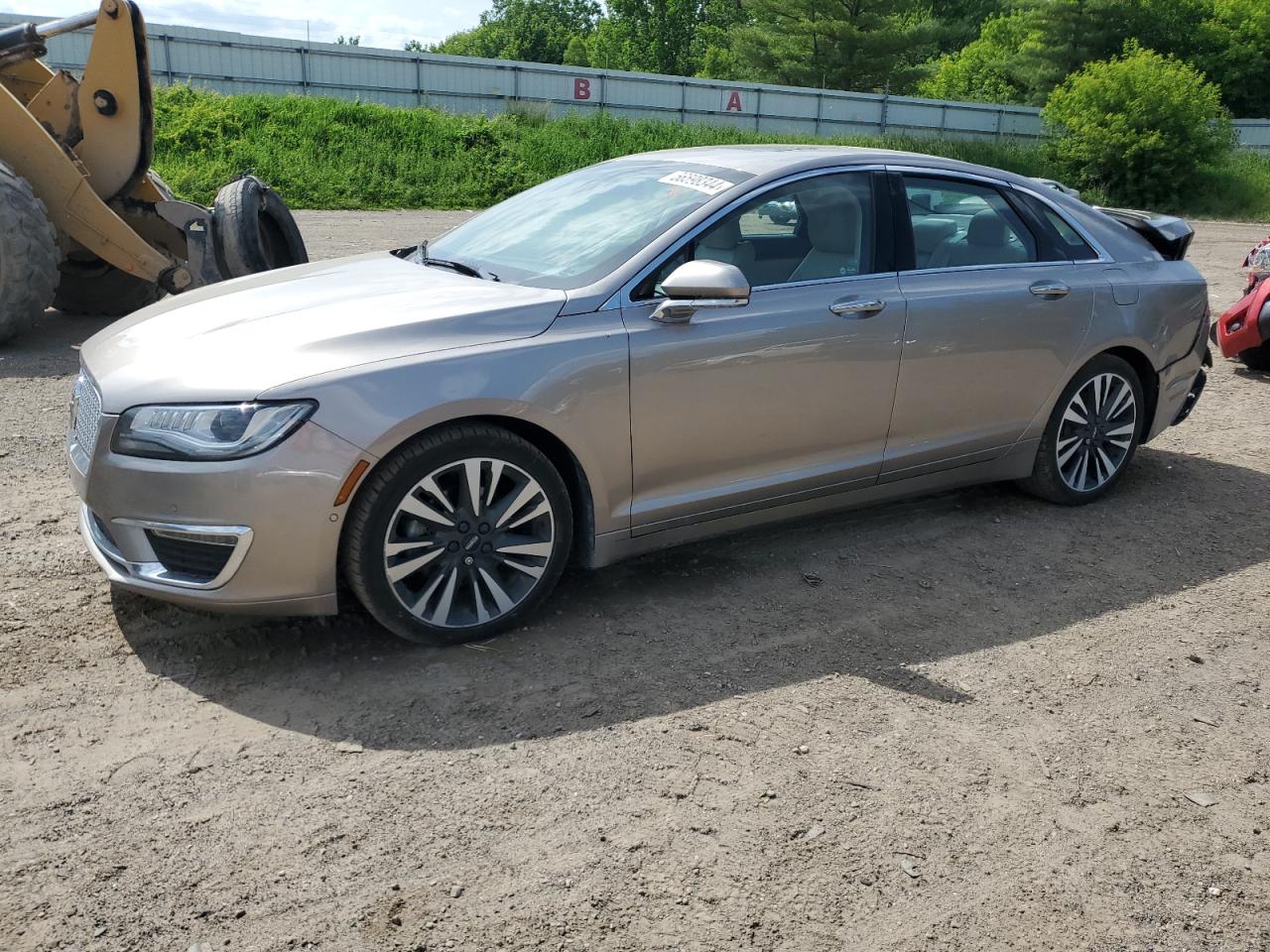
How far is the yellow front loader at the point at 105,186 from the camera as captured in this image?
8.59 meters

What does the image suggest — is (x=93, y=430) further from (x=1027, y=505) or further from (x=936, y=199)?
(x=1027, y=505)

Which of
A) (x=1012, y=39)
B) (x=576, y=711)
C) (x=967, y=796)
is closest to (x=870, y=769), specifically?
(x=967, y=796)

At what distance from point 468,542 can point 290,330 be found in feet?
3.05

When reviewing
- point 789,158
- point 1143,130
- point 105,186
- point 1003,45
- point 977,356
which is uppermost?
point 1003,45

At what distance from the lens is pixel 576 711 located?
3691mm

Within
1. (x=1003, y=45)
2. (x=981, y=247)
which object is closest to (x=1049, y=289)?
(x=981, y=247)

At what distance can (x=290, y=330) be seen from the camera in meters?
3.94

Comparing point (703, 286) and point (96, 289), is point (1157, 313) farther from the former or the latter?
point (96, 289)

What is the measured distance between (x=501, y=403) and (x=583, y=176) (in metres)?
1.79

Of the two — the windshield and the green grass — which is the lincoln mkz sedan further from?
the green grass

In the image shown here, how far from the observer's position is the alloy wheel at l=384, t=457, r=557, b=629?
3861mm

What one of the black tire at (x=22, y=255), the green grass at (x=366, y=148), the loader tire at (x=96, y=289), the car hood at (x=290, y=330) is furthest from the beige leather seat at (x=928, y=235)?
the green grass at (x=366, y=148)

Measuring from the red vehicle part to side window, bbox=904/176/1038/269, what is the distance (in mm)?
4481

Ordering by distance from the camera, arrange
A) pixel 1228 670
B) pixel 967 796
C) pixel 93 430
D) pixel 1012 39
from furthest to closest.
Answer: pixel 1012 39, pixel 1228 670, pixel 93 430, pixel 967 796
